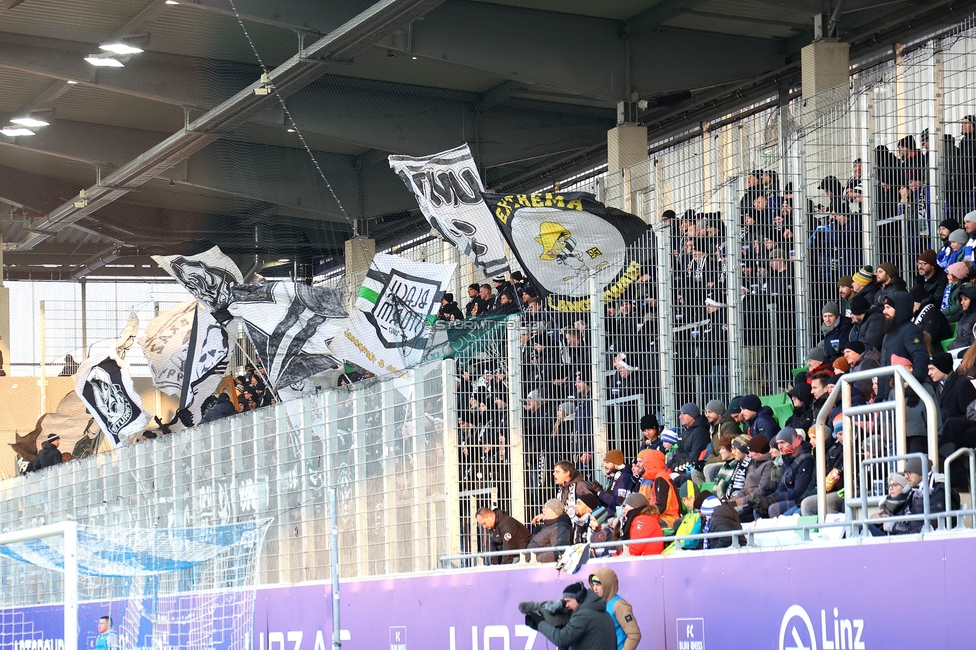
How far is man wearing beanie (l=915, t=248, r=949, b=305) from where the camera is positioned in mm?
13328

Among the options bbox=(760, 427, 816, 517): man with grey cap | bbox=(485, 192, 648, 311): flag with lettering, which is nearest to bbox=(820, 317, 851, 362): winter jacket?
bbox=(760, 427, 816, 517): man with grey cap

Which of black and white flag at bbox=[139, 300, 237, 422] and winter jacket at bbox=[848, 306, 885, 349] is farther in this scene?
black and white flag at bbox=[139, 300, 237, 422]

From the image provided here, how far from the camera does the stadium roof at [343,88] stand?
70.9 ft

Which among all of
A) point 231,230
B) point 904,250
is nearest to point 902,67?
point 904,250

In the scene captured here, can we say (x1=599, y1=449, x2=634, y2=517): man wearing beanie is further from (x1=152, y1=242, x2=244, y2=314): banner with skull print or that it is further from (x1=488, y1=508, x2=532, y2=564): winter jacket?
(x1=152, y1=242, x2=244, y2=314): banner with skull print

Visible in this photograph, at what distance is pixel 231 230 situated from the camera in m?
33.2

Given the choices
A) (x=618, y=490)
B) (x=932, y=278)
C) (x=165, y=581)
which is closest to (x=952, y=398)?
(x=932, y=278)

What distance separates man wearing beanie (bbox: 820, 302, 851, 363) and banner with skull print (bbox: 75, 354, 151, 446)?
12.6 meters

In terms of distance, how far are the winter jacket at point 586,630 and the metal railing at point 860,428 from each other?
1.63 meters

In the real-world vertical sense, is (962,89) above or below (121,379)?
above

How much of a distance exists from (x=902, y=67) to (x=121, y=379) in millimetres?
13815

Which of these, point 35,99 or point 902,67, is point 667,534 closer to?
point 902,67

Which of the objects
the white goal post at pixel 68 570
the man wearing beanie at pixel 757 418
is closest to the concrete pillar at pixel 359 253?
the man wearing beanie at pixel 757 418

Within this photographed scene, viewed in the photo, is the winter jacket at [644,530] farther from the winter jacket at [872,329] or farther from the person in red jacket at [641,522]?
the winter jacket at [872,329]
